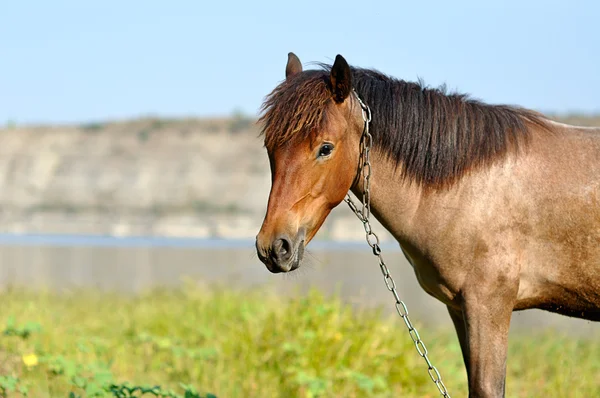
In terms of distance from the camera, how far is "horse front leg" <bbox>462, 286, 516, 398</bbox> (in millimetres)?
4914

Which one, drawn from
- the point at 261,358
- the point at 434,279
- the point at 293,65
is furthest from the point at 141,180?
the point at 434,279

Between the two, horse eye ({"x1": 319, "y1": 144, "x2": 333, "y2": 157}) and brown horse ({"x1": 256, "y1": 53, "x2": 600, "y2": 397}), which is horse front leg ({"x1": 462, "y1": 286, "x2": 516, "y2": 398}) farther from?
horse eye ({"x1": 319, "y1": 144, "x2": 333, "y2": 157})

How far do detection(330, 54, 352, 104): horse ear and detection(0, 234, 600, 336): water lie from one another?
5.89 m

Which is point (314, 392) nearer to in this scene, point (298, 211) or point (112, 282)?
point (298, 211)

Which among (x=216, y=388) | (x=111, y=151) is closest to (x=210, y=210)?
(x=111, y=151)

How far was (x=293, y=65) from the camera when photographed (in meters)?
5.38

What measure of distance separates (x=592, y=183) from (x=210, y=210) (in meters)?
21.7

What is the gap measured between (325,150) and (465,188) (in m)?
0.90

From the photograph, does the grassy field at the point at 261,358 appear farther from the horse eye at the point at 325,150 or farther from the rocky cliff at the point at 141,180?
the rocky cliff at the point at 141,180

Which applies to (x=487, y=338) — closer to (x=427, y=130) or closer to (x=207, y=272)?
(x=427, y=130)

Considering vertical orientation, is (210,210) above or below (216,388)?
below

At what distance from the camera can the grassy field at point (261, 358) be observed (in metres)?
6.56

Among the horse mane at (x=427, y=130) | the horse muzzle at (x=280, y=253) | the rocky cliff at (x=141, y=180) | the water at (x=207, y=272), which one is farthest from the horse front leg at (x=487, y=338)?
the rocky cliff at (x=141, y=180)

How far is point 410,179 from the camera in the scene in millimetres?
5172
